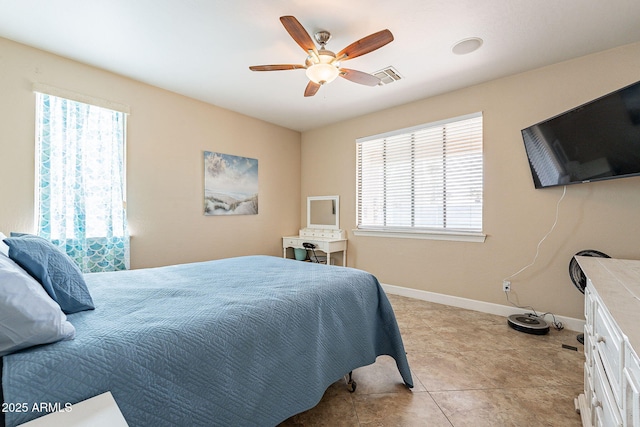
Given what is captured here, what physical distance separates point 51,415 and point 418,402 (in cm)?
176

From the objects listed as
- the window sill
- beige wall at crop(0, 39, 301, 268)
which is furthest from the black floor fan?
beige wall at crop(0, 39, 301, 268)

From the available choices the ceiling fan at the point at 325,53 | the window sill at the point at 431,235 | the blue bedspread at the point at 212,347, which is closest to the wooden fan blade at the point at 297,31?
the ceiling fan at the point at 325,53

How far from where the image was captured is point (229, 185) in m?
4.00

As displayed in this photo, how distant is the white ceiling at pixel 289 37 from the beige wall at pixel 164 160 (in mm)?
208

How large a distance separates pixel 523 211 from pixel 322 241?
254cm

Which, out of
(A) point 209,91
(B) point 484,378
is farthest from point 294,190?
(B) point 484,378

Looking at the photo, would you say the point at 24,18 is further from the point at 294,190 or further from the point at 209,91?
the point at 294,190

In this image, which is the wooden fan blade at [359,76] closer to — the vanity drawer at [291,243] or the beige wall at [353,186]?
the beige wall at [353,186]

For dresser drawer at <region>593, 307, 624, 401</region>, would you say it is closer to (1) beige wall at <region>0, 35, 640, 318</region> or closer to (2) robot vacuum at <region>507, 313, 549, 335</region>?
(2) robot vacuum at <region>507, 313, 549, 335</region>

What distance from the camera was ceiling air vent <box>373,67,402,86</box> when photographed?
2852mm

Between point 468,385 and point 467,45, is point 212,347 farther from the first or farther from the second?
point 467,45

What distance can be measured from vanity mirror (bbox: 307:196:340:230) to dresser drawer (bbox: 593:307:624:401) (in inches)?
137

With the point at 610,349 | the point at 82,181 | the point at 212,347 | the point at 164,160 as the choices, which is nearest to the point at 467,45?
the point at 610,349

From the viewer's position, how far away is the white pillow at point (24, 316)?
79cm
